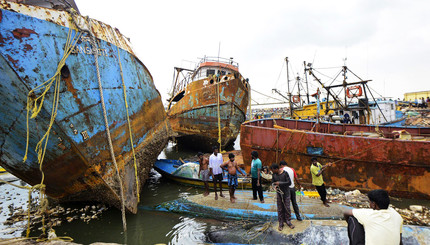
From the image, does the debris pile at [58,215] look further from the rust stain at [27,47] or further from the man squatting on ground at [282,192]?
the man squatting on ground at [282,192]


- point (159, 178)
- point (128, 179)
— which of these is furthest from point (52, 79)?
point (159, 178)

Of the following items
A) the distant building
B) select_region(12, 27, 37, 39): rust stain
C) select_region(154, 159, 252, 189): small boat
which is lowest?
select_region(154, 159, 252, 189): small boat

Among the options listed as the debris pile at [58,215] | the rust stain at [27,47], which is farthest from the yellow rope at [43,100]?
the debris pile at [58,215]

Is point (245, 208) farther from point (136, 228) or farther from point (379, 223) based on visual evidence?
point (379, 223)

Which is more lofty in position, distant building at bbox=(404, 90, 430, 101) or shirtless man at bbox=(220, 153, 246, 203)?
distant building at bbox=(404, 90, 430, 101)

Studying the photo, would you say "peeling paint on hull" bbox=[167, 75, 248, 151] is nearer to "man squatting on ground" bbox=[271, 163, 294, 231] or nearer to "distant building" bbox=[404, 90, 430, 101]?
"man squatting on ground" bbox=[271, 163, 294, 231]

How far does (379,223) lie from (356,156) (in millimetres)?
5296

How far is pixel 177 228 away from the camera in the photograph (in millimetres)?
5500

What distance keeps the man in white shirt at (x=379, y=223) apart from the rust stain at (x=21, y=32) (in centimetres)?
579

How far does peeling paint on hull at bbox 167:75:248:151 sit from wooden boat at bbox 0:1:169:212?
735 centimetres

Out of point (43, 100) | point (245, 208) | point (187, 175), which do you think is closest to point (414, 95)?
point (187, 175)

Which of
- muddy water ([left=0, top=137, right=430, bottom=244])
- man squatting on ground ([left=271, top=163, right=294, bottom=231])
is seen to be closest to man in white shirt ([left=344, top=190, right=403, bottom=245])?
man squatting on ground ([left=271, top=163, right=294, bottom=231])

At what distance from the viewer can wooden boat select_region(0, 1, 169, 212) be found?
392 cm

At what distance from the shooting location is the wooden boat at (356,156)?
630cm
